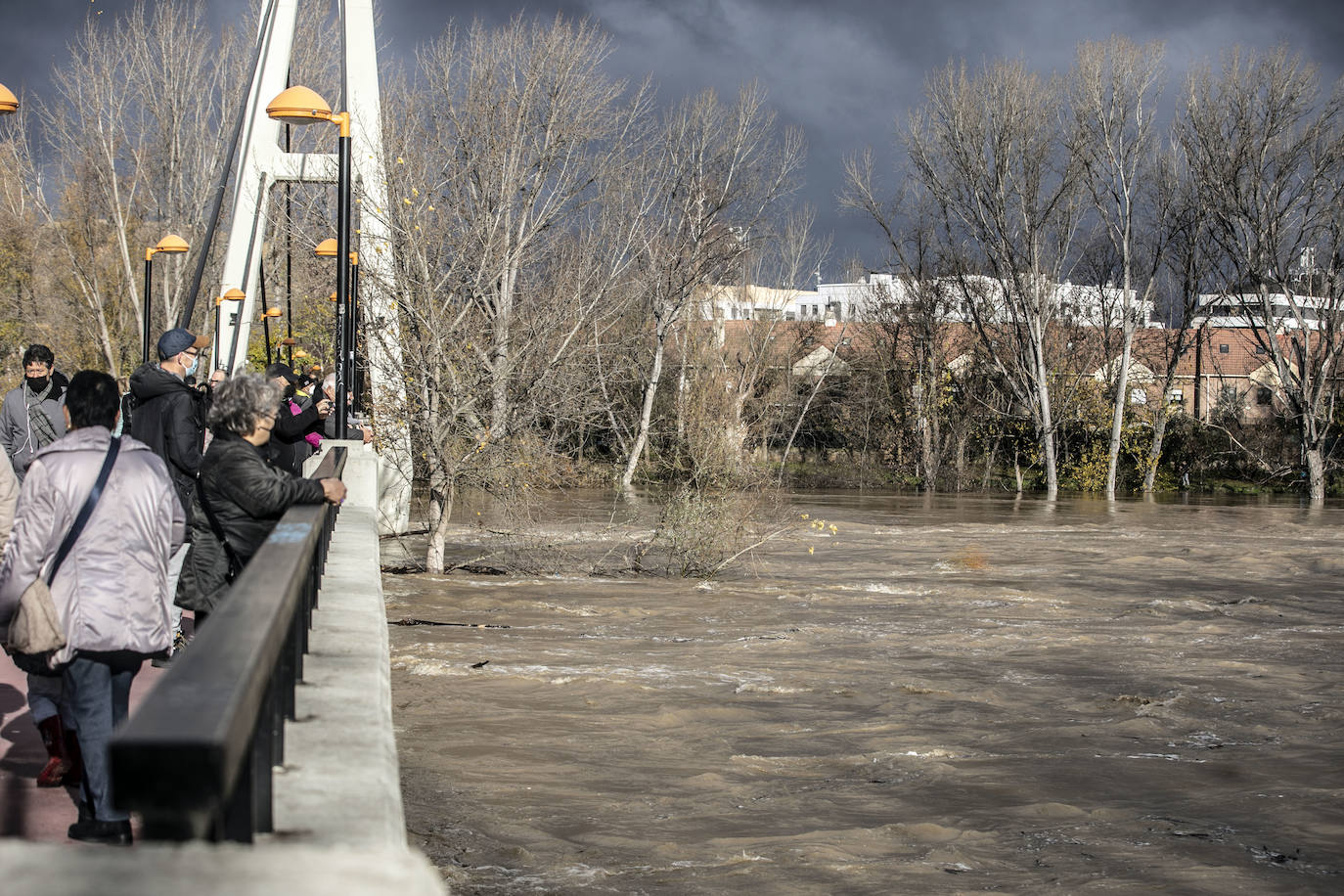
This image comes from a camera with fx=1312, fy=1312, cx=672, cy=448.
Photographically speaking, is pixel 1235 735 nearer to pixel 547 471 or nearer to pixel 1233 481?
pixel 547 471

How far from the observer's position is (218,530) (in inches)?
226

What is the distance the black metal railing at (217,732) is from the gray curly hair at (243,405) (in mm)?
2311

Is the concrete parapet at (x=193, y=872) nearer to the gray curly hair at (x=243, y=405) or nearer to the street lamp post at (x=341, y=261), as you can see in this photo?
the gray curly hair at (x=243, y=405)

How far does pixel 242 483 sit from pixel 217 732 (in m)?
3.96

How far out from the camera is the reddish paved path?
5285 millimetres

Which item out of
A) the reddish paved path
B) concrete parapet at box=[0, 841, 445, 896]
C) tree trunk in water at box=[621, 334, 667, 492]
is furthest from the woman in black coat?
tree trunk in water at box=[621, 334, 667, 492]

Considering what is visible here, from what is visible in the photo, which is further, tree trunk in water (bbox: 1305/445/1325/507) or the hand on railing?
tree trunk in water (bbox: 1305/445/1325/507)

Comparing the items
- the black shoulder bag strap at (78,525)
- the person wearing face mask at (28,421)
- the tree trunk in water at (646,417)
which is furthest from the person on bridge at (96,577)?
the tree trunk in water at (646,417)

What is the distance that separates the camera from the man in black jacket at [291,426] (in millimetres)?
9430

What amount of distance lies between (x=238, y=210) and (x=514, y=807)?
25.0 metres

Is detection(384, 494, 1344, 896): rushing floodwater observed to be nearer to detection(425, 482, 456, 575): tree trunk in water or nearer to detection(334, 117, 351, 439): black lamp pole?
detection(425, 482, 456, 575): tree trunk in water

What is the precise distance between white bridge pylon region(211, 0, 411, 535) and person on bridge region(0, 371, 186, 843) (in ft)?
42.7

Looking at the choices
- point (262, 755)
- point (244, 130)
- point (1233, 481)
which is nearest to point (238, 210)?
point (244, 130)

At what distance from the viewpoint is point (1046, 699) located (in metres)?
11.5
